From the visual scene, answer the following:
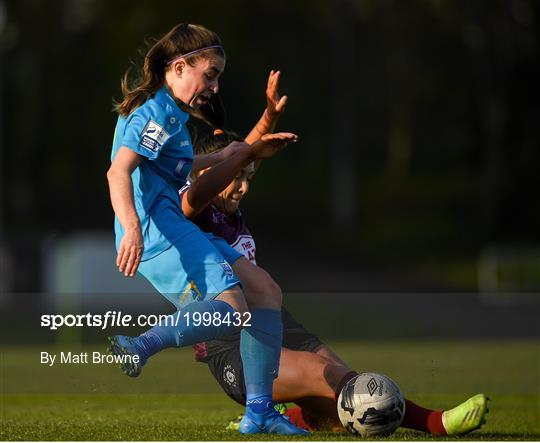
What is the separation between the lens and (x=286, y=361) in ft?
23.0

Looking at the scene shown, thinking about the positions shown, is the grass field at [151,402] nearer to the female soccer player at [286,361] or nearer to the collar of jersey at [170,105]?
the female soccer player at [286,361]

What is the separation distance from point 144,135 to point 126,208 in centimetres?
42

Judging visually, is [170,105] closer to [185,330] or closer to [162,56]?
[162,56]

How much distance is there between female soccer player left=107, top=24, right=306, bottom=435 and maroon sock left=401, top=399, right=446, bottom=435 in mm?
600

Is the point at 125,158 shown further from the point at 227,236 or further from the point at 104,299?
the point at 104,299

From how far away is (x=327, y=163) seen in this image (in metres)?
59.4

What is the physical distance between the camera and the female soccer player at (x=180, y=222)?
244 inches

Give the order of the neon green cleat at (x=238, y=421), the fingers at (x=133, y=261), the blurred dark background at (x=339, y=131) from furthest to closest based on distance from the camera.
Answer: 1. the blurred dark background at (x=339, y=131)
2. the neon green cleat at (x=238, y=421)
3. the fingers at (x=133, y=261)

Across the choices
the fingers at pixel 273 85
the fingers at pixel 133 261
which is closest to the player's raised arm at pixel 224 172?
the fingers at pixel 273 85

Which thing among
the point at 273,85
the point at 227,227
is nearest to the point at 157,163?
the point at 273,85

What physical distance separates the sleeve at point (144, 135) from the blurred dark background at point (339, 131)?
2629 centimetres

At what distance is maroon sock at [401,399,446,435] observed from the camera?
6793 millimetres

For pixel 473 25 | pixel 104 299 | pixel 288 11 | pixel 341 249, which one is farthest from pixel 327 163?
pixel 104 299

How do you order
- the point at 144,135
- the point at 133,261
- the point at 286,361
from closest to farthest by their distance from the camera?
the point at 133,261
the point at 144,135
the point at 286,361
